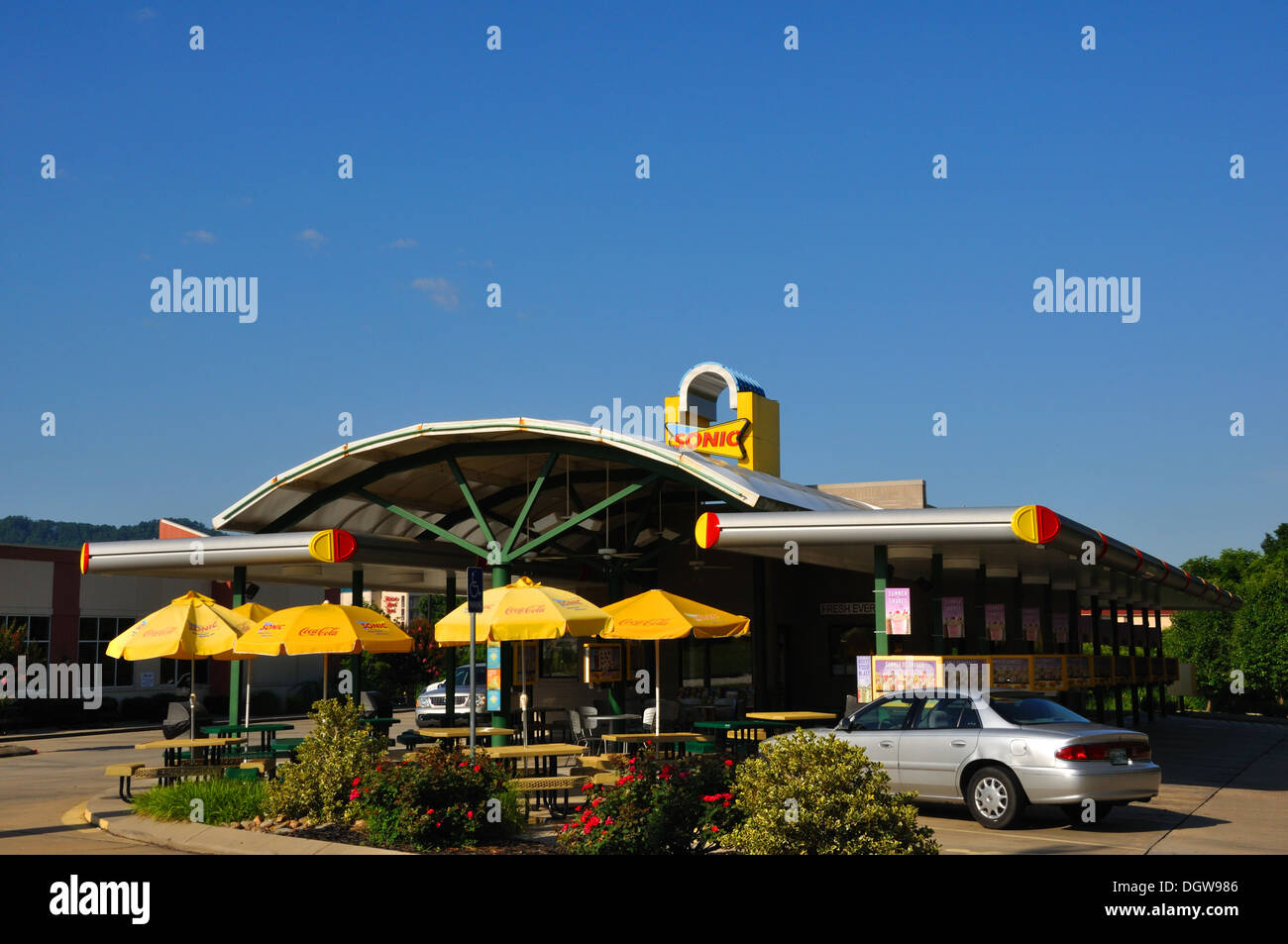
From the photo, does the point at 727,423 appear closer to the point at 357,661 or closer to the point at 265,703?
the point at 357,661

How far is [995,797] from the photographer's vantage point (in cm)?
1380

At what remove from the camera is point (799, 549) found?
19.9 m

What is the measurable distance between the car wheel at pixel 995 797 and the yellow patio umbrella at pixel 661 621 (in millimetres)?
4615

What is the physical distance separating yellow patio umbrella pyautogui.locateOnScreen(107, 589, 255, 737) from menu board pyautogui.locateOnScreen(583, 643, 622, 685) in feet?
23.1

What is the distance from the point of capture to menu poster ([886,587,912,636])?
18.2m

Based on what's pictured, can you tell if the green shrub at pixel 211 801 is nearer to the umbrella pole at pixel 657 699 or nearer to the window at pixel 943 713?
the umbrella pole at pixel 657 699

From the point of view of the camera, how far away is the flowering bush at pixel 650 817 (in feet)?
34.1

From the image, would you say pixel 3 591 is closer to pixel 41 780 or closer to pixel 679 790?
pixel 41 780

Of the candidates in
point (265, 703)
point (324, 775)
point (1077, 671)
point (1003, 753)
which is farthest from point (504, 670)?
point (265, 703)

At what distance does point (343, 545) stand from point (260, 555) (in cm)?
173

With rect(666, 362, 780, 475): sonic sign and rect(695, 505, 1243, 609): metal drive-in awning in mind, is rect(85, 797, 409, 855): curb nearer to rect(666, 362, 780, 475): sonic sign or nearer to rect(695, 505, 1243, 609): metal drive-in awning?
rect(695, 505, 1243, 609): metal drive-in awning

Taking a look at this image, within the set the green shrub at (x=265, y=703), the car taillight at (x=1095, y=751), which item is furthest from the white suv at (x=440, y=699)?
the car taillight at (x=1095, y=751)

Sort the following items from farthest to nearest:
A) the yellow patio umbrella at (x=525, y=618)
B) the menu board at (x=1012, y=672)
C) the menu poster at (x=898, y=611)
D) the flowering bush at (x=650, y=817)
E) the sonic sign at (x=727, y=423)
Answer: the sonic sign at (x=727, y=423) < the menu board at (x=1012, y=672) < the menu poster at (x=898, y=611) < the yellow patio umbrella at (x=525, y=618) < the flowering bush at (x=650, y=817)

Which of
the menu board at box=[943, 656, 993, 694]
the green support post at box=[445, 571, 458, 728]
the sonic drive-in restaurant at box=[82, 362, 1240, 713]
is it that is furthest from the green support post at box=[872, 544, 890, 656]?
the green support post at box=[445, 571, 458, 728]
